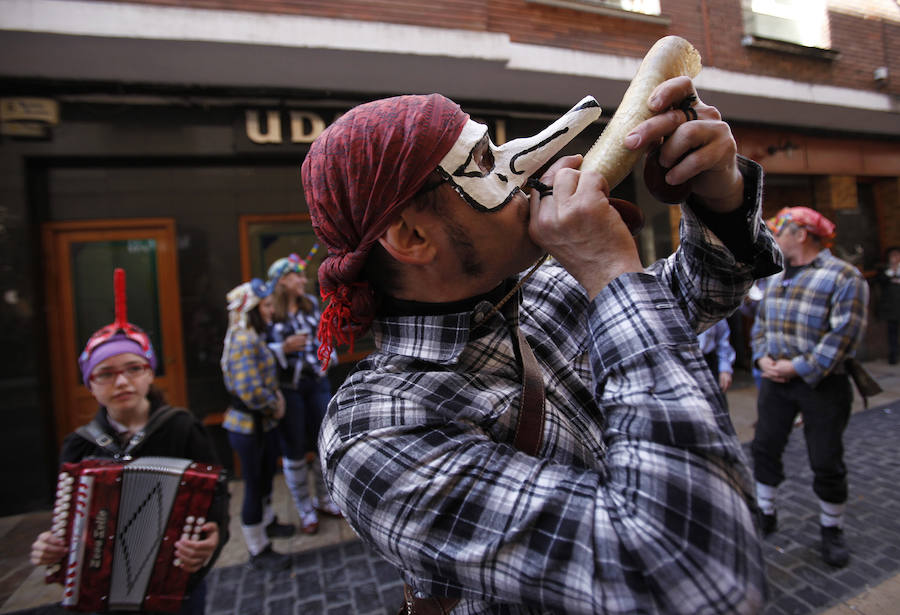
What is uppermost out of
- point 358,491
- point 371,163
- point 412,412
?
point 371,163

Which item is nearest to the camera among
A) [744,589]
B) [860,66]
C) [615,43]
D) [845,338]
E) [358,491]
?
[744,589]

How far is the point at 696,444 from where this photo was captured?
31.6 inches

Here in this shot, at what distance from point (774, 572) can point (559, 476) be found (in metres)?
3.50

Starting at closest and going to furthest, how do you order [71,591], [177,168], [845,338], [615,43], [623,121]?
[623,121]
[71,591]
[845,338]
[177,168]
[615,43]

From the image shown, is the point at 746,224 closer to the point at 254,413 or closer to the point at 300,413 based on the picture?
the point at 254,413

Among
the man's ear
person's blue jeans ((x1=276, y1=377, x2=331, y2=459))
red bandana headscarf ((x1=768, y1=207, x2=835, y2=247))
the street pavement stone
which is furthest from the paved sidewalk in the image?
the man's ear

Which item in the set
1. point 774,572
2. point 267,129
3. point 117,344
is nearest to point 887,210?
point 774,572

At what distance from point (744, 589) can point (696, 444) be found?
9.2 inches

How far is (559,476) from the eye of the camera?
89cm

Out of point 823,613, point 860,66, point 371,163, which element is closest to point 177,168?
point 371,163

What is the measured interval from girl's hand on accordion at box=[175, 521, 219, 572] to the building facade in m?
3.70

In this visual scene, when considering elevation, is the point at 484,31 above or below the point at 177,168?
above

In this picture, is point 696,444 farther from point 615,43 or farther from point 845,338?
point 615,43

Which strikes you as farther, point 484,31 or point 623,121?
point 484,31
